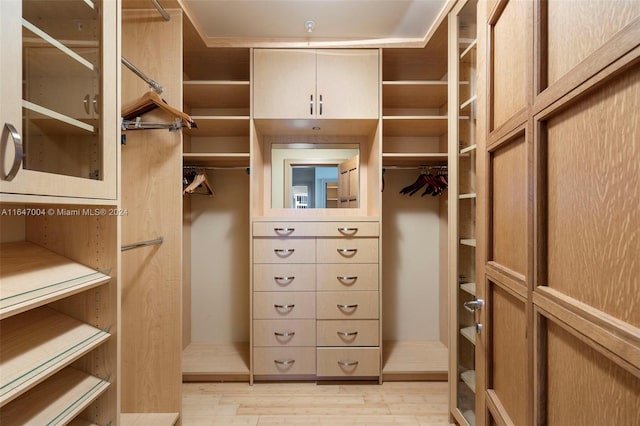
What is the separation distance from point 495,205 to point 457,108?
3.15 feet

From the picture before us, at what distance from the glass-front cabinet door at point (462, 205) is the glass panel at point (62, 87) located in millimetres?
1630

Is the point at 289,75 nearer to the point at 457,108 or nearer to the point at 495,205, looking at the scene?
the point at 457,108

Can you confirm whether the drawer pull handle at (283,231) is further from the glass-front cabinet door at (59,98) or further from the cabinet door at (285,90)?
the glass-front cabinet door at (59,98)

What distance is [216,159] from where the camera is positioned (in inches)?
92.7

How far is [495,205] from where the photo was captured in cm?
103

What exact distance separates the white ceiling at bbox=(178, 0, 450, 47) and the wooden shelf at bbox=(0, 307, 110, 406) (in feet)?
5.39

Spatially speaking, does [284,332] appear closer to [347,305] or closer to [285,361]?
[285,361]

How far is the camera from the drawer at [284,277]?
223 centimetres

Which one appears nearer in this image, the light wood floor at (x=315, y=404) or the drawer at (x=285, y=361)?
the light wood floor at (x=315, y=404)

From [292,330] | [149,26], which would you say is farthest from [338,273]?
[149,26]

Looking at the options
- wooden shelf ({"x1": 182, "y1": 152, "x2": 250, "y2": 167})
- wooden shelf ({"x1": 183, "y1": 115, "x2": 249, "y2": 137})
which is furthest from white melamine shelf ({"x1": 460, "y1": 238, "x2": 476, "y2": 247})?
wooden shelf ({"x1": 183, "y1": 115, "x2": 249, "y2": 137})

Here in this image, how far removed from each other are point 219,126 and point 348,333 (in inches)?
70.0

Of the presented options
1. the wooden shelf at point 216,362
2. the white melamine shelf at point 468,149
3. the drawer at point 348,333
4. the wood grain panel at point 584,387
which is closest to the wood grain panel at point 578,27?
the wood grain panel at point 584,387

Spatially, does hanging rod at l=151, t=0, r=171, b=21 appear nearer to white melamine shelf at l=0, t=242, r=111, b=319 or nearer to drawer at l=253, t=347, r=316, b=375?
white melamine shelf at l=0, t=242, r=111, b=319
